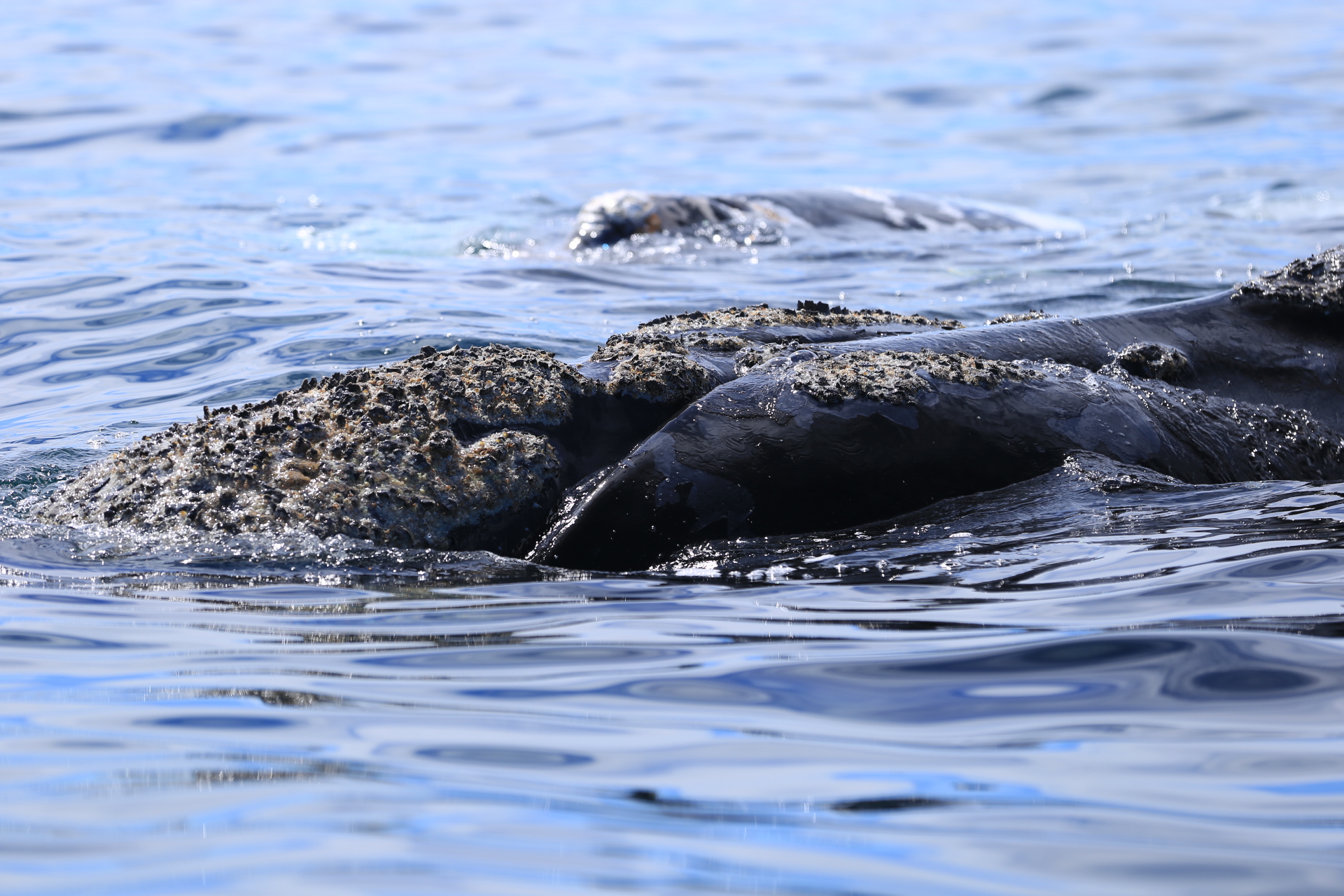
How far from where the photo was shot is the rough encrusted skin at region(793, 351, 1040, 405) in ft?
13.5

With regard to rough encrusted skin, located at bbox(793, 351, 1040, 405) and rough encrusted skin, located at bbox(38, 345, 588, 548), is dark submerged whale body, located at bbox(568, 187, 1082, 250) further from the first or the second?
rough encrusted skin, located at bbox(38, 345, 588, 548)

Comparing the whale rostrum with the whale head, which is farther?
the whale head

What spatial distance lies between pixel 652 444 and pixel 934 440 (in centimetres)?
81

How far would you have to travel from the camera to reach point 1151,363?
189 inches

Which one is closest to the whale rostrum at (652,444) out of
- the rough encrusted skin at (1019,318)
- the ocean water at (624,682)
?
the ocean water at (624,682)

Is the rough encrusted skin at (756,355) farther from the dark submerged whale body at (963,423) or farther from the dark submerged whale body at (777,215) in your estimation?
the dark submerged whale body at (777,215)

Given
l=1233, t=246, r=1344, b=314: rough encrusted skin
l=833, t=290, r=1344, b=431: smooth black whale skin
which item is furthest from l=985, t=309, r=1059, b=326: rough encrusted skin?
l=1233, t=246, r=1344, b=314: rough encrusted skin

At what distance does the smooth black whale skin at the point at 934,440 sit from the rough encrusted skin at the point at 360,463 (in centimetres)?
23

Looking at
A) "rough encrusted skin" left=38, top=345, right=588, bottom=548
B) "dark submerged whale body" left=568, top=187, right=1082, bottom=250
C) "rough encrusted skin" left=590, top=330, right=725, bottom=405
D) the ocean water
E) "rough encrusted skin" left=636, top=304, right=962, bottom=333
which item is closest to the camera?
the ocean water

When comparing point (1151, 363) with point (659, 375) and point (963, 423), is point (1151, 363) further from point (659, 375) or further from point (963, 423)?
point (659, 375)

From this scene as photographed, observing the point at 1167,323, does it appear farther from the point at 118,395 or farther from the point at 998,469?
the point at 118,395

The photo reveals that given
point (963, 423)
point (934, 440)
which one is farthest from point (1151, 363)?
point (934, 440)

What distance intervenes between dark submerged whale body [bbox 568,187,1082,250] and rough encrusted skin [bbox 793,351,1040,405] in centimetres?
665

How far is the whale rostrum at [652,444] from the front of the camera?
12.7 ft
